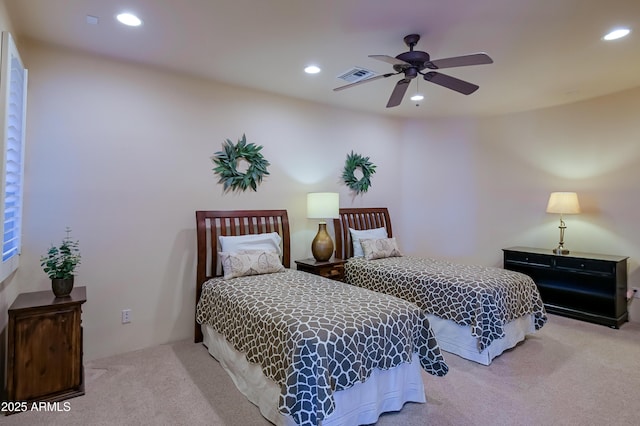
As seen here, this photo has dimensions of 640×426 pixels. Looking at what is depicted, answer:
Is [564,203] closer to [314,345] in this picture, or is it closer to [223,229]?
[314,345]

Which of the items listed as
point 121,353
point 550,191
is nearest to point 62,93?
point 121,353

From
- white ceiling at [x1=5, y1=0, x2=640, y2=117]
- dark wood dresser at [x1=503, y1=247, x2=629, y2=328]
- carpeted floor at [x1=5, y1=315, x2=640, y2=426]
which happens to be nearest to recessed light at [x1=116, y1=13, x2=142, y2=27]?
white ceiling at [x1=5, y1=0, x2=640, y2=117]

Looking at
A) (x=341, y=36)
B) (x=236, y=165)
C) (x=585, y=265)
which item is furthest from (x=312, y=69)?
(x=585, y=265)

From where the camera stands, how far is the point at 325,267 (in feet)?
13.5

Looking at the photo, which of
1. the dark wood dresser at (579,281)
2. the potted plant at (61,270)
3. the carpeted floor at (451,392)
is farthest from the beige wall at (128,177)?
the dark wood dresser at (579,281)

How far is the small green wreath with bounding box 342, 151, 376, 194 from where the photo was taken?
4973mm

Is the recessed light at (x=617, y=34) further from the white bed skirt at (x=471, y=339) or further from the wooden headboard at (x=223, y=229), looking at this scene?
the wooden headboard at (x=223, y=229)

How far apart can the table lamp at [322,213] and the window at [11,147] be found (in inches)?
106

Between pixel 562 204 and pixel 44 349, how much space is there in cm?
539

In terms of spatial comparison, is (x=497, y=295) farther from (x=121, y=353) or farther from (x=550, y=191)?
(x=121, y=353)

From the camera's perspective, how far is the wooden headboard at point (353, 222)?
473cm

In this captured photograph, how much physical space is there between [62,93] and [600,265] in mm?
5727

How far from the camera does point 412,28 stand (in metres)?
2.68

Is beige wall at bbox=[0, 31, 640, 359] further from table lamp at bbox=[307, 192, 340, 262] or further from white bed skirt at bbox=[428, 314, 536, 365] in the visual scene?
white bed skirt at bbox=[428, 314, 536, 365]
